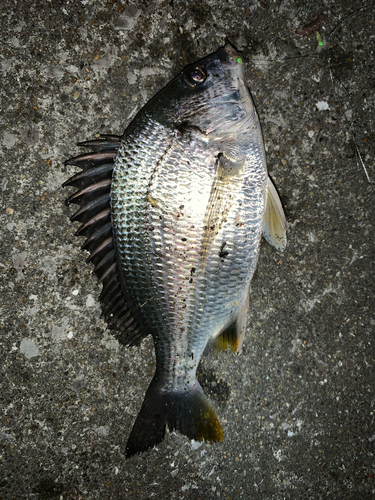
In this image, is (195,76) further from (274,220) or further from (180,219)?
(274,220)

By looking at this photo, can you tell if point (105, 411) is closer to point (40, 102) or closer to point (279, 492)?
point (279, 492)

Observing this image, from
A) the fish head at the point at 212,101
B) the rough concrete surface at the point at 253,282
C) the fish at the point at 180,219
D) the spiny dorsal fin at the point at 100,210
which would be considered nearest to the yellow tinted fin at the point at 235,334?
the fish at the point at 180,219

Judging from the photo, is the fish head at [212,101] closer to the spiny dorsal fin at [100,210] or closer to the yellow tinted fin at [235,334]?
the spiny dorsal fin at [100,210]

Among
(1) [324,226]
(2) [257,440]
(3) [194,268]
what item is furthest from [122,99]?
(2) [257,440]

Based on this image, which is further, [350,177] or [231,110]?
[350,177]

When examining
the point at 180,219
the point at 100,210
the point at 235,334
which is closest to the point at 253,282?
the point at 235,334

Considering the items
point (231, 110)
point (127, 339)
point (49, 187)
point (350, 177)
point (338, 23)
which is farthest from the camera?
point (350, 177)
